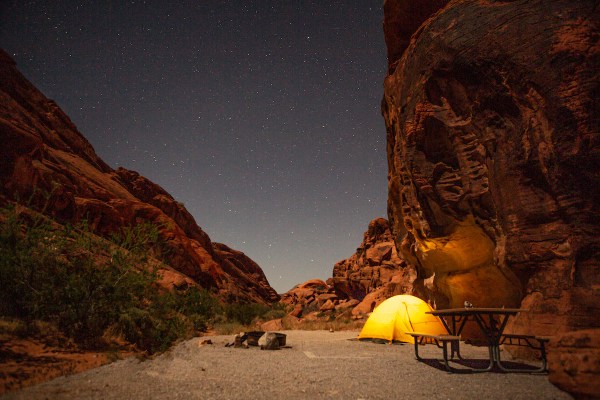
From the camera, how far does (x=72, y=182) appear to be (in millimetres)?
31516

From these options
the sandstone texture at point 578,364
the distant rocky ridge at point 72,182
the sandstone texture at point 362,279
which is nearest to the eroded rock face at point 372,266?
the sandstone texture at point 362,279

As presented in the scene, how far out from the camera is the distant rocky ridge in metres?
23.5

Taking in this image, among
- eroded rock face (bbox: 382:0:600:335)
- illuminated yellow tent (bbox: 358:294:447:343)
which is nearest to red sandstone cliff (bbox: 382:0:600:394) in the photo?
eroded rock face (bbox: 382:0:600:335)

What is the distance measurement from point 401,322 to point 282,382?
851 centimetres

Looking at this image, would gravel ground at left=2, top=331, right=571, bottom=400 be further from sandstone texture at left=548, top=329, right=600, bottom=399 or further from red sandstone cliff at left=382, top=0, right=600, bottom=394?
red sandstone cliff at left=382, top=0, right=600, bottom=394

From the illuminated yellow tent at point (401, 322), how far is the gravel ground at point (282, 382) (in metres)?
4.85

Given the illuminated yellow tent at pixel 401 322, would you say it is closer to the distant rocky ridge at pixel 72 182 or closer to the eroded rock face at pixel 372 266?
the distant rocky ridge at pixel 72 182

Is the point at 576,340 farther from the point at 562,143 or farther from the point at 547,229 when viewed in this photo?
the point at 562,143

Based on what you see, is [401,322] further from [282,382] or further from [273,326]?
[273,326]

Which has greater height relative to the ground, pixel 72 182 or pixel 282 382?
pixel 72 182

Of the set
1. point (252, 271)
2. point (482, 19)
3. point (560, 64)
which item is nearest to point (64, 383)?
point (560, 64)

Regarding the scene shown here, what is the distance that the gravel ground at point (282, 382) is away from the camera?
4605 mm

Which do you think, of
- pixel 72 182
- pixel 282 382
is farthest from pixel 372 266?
pixel 282 382

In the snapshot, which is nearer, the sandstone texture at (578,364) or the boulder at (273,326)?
the sandstone texture at (578,364)
